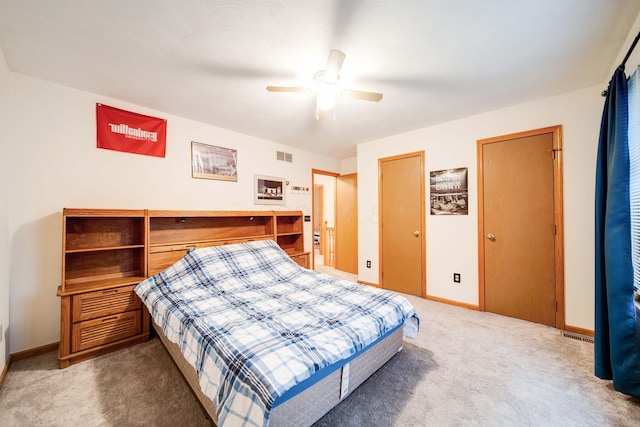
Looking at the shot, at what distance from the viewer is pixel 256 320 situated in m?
1.68

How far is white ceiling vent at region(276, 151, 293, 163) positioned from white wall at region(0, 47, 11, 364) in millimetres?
2870

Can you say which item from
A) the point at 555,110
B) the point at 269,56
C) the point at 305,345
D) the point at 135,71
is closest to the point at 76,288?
the point at 135,71

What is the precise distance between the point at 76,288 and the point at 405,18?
11.0ft

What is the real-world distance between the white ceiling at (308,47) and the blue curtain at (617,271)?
1.87ft

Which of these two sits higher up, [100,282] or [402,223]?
[402,223]

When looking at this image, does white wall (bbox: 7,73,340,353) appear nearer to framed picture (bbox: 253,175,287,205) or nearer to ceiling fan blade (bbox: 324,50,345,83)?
framed picture (bbox: 253,175,287,205)

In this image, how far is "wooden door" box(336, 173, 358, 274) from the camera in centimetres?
510

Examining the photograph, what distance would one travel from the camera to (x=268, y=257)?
3057mm

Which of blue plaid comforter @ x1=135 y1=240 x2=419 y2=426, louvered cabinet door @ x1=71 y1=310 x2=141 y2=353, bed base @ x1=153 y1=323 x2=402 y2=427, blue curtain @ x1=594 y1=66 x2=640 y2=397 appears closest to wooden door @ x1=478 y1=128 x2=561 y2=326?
blue curtain @ x1=594 y1=66 x2=640 y2=397

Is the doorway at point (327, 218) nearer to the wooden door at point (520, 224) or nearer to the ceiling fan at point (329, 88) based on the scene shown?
the wooden door at point (520, 224)

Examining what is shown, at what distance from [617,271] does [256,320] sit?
2.49m

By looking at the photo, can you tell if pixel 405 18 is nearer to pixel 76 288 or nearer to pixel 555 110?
pixel 555 110

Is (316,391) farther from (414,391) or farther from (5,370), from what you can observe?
(5,370)

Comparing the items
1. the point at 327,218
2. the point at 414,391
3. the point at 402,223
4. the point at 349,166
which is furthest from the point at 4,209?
the point at 327,218
